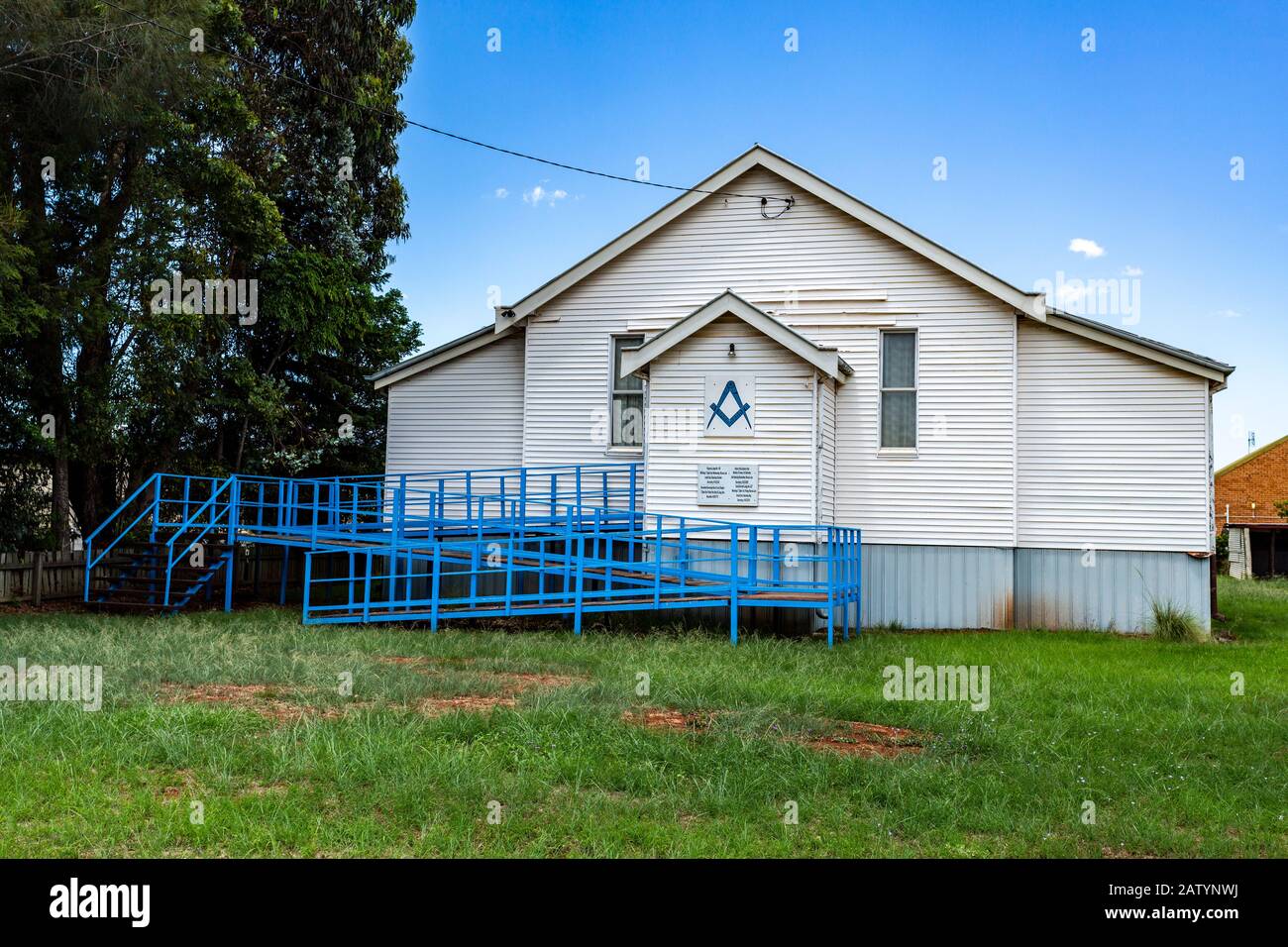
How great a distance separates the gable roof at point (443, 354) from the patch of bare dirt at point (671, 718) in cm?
A: 1219

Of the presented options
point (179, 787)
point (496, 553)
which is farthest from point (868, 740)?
point (496, 553)

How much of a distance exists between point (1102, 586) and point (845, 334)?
5.89 m

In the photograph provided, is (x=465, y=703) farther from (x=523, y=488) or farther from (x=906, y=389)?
(x=906, y=389)

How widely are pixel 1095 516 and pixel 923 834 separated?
12718 millimetres

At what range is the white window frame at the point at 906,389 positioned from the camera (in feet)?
58.4

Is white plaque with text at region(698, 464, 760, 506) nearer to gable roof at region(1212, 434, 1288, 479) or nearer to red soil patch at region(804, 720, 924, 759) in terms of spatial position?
red soil patch at region(804, 720, 924, 759)

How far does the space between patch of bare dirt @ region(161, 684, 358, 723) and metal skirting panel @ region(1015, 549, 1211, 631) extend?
1233cm

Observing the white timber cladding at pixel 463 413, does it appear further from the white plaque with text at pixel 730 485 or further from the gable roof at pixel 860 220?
the white plaque with text at pixel 730 485

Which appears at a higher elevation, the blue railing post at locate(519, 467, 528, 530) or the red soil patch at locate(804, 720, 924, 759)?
the blue railing post at locate(519, 467, 528, 530)

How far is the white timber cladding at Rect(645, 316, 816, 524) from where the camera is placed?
53.7 ft

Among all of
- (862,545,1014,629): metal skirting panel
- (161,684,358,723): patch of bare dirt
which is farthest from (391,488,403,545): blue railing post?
(862,545,1014,629): metal skirting panel
